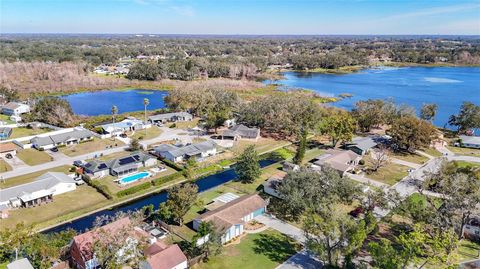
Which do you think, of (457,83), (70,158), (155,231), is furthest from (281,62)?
(155,231)

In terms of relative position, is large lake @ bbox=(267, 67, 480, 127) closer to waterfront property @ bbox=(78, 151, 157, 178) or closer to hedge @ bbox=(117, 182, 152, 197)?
waterfront property @ bbox=(78, 151, 157, 178)

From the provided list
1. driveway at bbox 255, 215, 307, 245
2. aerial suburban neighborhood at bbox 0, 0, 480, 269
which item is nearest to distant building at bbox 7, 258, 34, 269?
aerial suburban neighborhood at bbox 0, 0, 480, 269

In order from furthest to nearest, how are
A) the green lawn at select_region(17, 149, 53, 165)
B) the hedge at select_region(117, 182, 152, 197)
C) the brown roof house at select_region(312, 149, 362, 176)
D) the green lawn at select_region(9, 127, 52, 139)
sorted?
1. the green lawn at select_region(9, 127, 52, 139)
2. the green lawn at select_region(17, 149, 53, 165)
3. the brown roof house at select_region(312, 149, 362, 176)
4. the hedge at select_region(117, 182, 152, 197)

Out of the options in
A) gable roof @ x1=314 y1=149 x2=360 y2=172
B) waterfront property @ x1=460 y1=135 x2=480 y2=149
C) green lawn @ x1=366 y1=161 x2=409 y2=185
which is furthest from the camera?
waterfront property @ x1=460 y1=135 x2=480 y2=149

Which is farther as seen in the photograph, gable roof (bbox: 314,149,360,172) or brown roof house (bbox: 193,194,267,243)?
gable roof (bbox: 314,149,360,172)

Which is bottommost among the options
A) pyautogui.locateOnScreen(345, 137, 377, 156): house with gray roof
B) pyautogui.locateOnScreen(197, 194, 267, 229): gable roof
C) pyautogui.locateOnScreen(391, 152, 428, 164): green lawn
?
pyautogui.locateOnScreen(391, 152, 428, 164): green lawn

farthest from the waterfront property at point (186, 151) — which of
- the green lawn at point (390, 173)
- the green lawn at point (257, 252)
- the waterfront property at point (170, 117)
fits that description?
the green lawn at point (390, 173)

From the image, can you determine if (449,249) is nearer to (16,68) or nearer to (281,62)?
(16,68)
